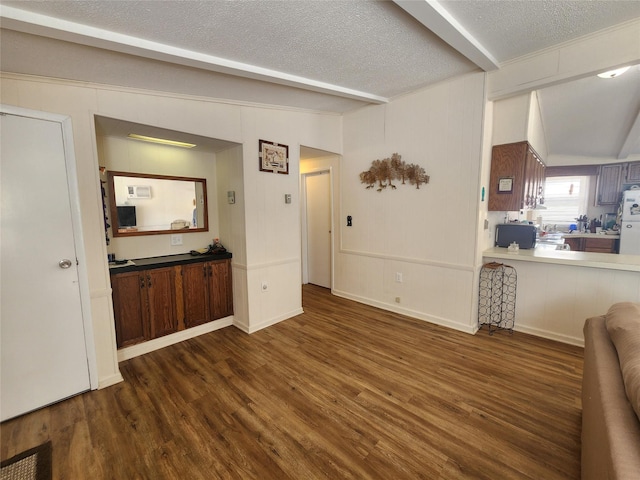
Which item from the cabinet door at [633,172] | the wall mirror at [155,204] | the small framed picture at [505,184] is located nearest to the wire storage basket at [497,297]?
the small framed picture at [505,184]

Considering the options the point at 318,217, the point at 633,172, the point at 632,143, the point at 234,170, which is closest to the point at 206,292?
the point at 234,170

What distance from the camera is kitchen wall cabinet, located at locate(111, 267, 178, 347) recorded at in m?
2.58

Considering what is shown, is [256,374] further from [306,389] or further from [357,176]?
[357,176]

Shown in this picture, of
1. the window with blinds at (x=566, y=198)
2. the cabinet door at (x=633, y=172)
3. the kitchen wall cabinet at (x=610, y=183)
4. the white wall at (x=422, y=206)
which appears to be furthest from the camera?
the window with blinds at (x=566, y=198)

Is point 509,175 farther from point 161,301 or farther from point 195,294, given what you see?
point 161,301

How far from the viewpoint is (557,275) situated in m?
2.84

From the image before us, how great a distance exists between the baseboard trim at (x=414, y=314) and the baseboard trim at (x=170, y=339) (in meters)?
1.83

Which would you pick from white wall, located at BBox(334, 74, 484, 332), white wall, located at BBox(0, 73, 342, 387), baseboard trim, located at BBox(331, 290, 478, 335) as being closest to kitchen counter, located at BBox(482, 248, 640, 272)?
white wall, located at BBox(334, 74, 484, 332)

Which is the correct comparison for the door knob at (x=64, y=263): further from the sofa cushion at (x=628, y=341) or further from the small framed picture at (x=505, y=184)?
the small framed picture at (x=505, y=184)

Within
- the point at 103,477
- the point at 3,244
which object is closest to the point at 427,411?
the point at 103,477

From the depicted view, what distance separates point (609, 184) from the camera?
562 cm

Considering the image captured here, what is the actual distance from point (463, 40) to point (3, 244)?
11.7 feet

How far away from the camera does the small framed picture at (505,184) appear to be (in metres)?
3.07

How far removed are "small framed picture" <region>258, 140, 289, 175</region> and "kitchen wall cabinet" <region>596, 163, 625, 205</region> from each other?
6.69 meters
